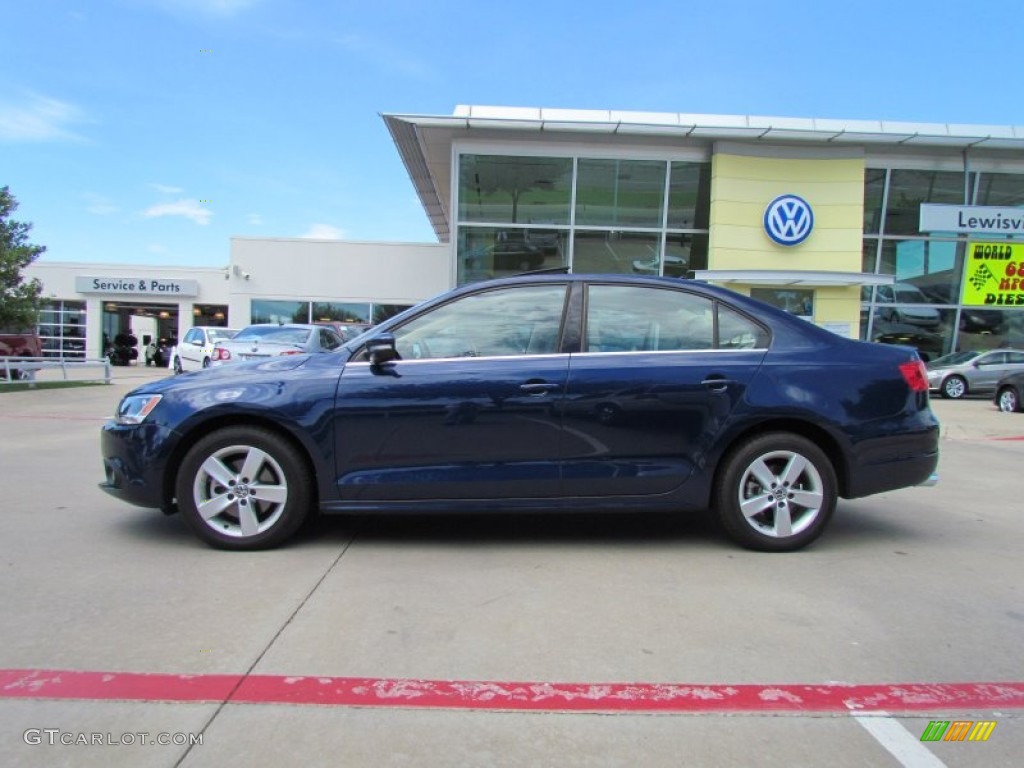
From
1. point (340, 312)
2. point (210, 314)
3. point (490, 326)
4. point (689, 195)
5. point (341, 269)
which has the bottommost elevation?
point (490, 326)

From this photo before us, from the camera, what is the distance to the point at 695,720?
2572 mm

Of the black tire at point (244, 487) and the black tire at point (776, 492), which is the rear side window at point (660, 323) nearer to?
the black tire at point (776, 492)

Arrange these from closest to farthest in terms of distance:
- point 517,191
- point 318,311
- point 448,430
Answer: point 448,430 < point 517,191 < point 318,311

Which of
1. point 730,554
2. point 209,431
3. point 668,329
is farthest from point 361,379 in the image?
point 730,554

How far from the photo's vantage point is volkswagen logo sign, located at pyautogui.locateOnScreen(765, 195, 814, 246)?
18.4 metres

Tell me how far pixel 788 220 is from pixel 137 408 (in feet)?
58.1

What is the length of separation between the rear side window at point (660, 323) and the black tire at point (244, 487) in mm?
2037

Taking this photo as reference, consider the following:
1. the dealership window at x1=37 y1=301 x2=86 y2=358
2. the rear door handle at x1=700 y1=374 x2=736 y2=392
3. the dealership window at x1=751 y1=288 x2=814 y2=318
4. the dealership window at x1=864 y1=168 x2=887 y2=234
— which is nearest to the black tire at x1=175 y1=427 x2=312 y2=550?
the rear door handle at x1=700 y1=374 x2=736 y2=392

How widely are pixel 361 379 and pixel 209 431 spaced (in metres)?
1.03

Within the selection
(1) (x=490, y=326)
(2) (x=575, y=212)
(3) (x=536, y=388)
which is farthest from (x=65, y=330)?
(3) (x=536, y=388)

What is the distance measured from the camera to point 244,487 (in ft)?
14.0

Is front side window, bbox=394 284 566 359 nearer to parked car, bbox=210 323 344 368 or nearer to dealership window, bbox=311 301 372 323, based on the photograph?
parked car, bbox=210 323 344 368

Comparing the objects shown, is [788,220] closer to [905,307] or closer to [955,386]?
[905,307]

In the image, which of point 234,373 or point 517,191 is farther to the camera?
point 517,191
